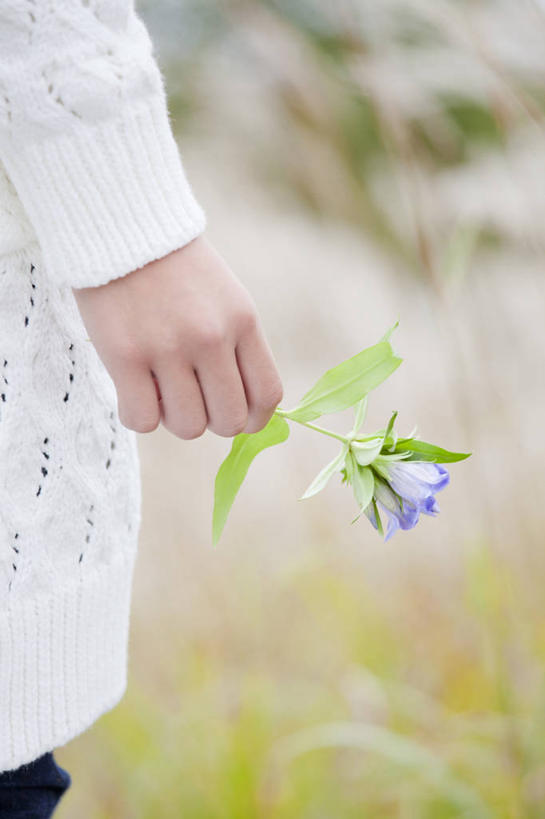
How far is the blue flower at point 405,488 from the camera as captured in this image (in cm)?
46

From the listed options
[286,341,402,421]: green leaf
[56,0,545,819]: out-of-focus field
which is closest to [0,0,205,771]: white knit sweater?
[286,341,402,421]: green leaf

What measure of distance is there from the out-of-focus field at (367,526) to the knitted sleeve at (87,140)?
1.28 ft

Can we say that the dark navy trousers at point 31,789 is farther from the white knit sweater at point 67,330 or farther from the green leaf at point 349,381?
the green leaf at point 349,381

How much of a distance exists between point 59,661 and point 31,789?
116mm

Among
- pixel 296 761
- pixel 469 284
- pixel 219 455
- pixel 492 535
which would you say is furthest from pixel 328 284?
pixel 296 761

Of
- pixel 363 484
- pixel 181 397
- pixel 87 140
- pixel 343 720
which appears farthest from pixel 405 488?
pixel 343 720

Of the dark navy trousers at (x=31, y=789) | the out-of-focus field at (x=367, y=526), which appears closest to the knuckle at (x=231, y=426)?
the dark navy trousers at (x=31, y=789)

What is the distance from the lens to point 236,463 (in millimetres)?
518

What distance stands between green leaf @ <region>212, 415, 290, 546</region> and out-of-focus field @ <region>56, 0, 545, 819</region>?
1.14 feet

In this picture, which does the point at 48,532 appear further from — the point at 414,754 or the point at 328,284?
the point at 328,284

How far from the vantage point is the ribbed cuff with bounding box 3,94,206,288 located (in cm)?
44

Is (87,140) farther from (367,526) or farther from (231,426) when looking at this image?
(367,526)

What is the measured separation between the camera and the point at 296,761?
1.15 metres

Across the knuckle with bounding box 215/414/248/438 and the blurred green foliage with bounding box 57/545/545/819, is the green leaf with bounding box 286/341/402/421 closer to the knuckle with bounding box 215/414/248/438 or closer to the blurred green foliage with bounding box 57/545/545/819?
the knuckle with bounding box 215/414/248/438
